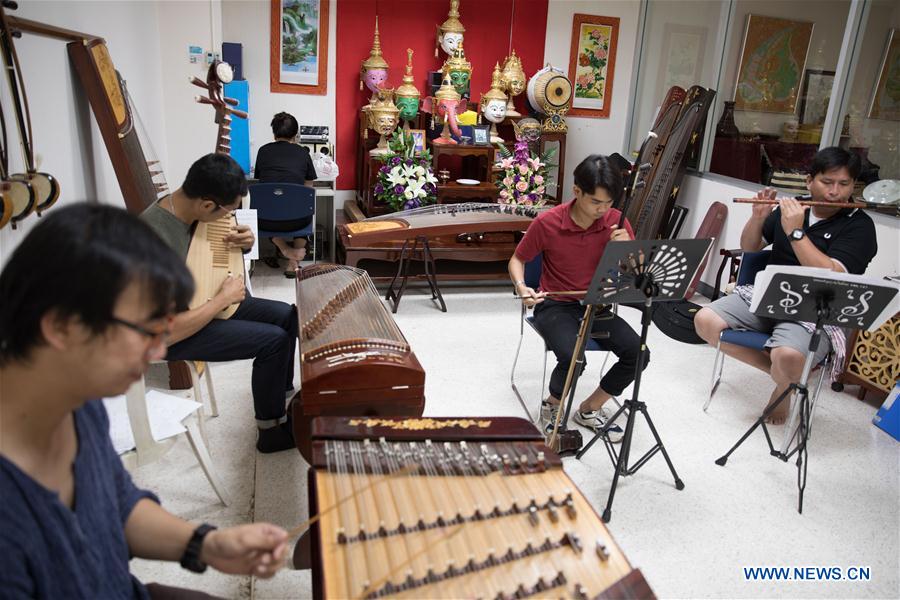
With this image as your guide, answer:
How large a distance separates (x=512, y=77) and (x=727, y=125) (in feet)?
6.45

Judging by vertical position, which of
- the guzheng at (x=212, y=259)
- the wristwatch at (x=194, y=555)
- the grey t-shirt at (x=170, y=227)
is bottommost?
the wristwatch at (x=194, y=555)

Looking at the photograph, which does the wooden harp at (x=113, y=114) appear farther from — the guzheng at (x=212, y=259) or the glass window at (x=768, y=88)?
the glass window at (x=768, y=88)

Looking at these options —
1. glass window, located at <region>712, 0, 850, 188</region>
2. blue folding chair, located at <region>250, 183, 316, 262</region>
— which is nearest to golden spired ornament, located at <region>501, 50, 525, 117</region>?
glass window, located at <region>712, 0, 850, 188</region>

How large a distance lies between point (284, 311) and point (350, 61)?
3752 millimetres

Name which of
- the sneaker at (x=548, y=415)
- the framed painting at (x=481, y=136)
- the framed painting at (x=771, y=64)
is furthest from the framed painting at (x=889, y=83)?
the sneaker at (x=548, y=415)

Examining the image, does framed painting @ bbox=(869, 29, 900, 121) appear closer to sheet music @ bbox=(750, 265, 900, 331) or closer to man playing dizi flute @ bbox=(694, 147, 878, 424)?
man playing dizi flute @ bbox=(694, 147, 878, 424)

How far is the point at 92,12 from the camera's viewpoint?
3.30 metres

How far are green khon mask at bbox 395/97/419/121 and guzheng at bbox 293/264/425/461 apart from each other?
3.60 meters

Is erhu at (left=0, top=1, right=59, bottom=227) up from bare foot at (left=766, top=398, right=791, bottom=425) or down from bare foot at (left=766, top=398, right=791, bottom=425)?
up

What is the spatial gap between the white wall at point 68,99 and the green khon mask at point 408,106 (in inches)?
83.7

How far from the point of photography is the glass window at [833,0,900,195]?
4.17 m

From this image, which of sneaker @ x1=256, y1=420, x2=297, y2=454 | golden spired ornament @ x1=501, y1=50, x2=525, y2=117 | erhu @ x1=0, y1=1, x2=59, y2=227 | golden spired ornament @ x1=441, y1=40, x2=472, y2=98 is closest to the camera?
erhu @ x1=0, y1=1, x2=59, y2=227

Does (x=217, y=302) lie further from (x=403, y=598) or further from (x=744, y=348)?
(x=744, y=348)

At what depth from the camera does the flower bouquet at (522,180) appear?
5281 mm
